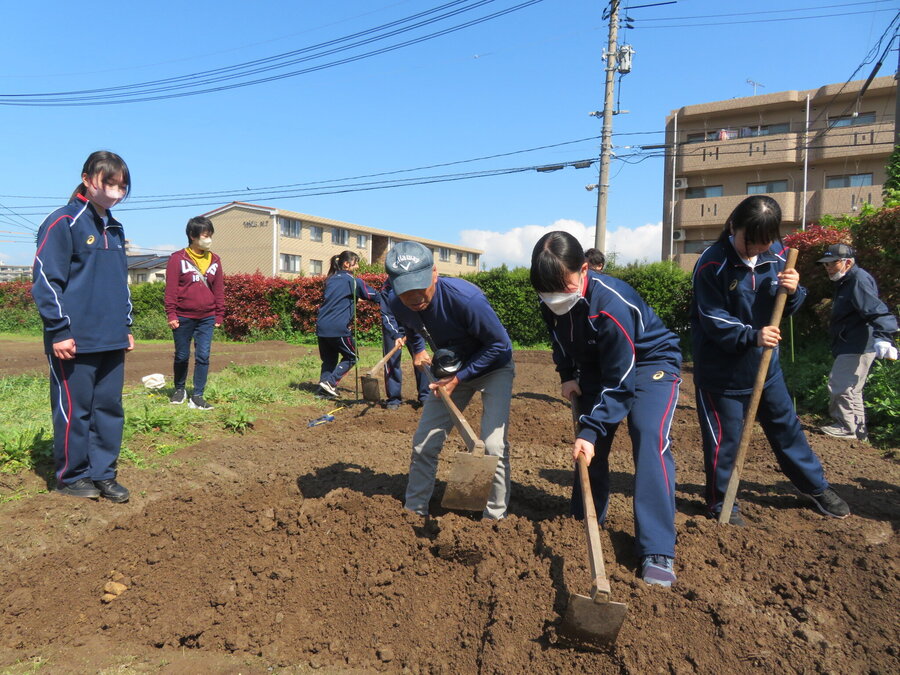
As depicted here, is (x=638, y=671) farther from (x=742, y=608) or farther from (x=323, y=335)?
(x=323, y=335)

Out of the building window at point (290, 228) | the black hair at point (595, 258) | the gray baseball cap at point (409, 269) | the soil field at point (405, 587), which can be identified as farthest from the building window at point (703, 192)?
the gray baseball cap at point (409, 269)

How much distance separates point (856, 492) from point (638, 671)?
2.94m

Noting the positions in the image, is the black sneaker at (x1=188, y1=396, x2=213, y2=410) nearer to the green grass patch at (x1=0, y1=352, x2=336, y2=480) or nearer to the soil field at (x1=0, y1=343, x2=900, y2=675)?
the green grass patch at (x1=0, y1=352, x2=336, y2=480)

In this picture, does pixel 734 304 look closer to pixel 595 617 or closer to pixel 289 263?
pixel 595 617

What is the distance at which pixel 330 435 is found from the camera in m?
5.70

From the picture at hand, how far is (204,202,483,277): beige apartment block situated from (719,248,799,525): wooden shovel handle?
1311 inches

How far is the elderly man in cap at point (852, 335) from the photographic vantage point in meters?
5.31

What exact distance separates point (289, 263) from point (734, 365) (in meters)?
38.2

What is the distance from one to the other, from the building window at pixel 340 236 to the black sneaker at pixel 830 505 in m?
40.2

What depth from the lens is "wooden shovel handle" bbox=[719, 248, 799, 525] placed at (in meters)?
3.16

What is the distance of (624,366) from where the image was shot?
106 inches

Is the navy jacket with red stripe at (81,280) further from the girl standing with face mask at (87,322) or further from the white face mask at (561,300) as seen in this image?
the white face mask at (561,300)

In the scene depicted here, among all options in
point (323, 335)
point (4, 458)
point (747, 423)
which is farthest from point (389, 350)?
point (747, 423)

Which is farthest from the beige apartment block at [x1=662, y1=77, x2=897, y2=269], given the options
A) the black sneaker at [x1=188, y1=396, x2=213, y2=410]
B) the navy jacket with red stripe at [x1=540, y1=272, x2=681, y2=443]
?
the navy jacket with red stripe at [x1=540, y1=272, x2=681, y2=443]
